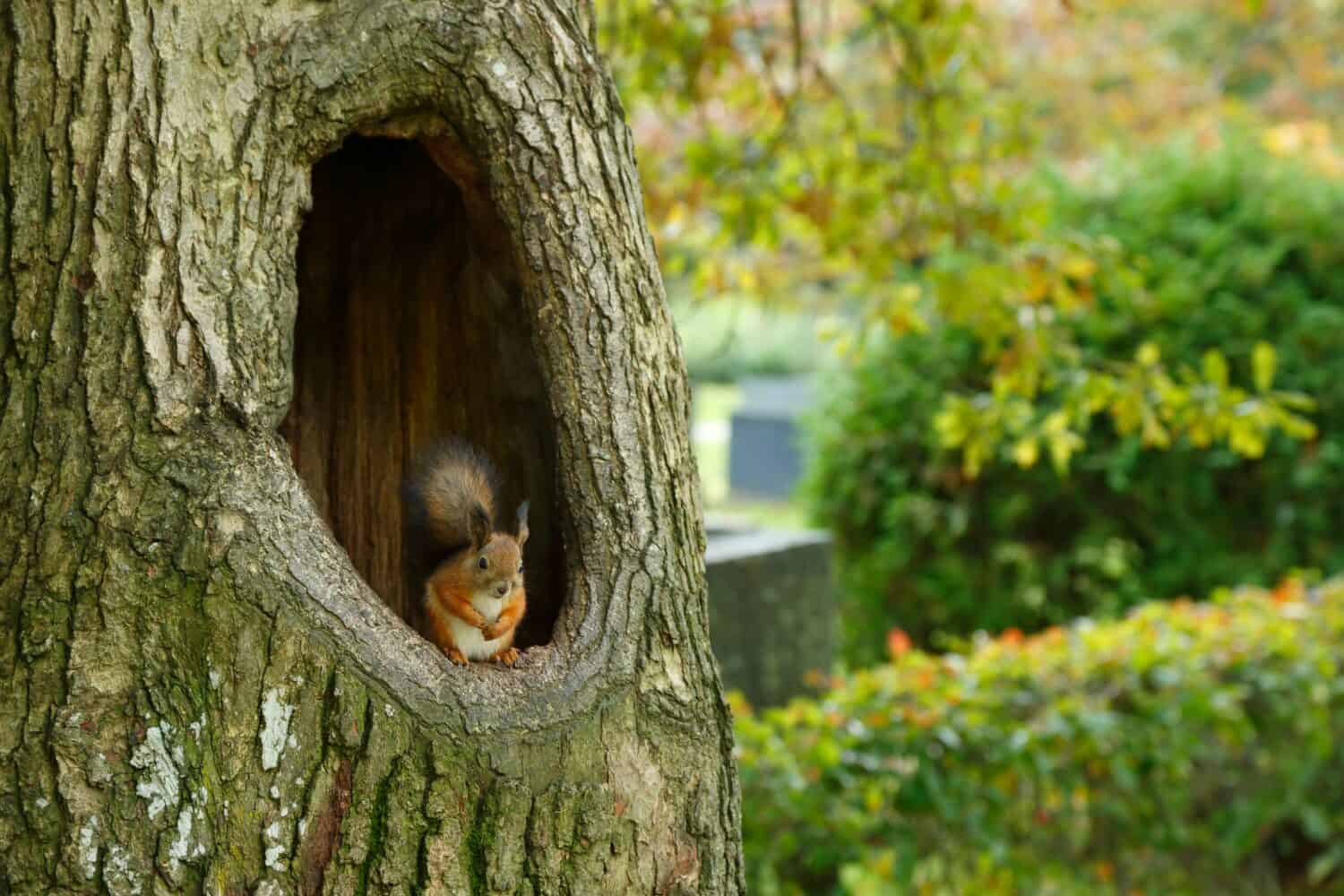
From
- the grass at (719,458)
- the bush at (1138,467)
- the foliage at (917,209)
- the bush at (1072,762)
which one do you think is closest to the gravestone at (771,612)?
the bush at (1072,762)

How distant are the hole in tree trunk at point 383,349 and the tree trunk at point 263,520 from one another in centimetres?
42

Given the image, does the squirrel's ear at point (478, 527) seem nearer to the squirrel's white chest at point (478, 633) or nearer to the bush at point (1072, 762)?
the squirrel's white chest at point (478, 633)

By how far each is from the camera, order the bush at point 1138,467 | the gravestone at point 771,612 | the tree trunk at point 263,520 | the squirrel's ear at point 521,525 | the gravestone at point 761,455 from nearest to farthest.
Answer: the tree trunk at point 263,520
the squirrel's ear at point 521,525
the gravestone at point 771,612
the bush at point 1138,467
the gravestone at point 761,455

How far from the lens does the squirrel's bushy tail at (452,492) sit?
232 centimetres

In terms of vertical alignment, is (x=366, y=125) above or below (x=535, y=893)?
above

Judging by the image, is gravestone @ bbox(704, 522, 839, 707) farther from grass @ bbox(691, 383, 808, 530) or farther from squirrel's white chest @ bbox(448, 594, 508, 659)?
grass @ bbox(691, 383, 808, 530)

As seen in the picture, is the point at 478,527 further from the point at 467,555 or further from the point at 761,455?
the point at 761,455

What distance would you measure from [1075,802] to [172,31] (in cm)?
363

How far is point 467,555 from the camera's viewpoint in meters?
2.32

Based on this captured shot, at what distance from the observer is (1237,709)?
4535 millimetres

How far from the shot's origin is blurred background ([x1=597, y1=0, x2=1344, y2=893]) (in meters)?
Result: 4.06

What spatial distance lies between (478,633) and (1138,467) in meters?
5.38

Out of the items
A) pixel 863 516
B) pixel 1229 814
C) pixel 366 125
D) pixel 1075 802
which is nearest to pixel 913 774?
pixel 1075 802

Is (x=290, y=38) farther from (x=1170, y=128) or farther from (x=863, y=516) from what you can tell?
(x=1170, y=128)
